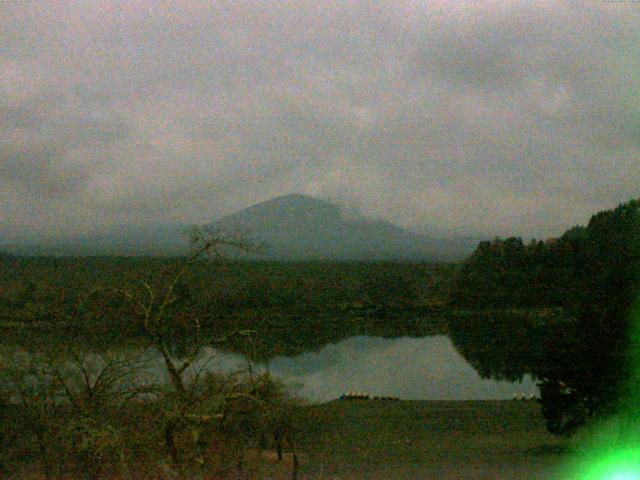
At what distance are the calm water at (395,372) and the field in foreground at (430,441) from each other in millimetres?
4413

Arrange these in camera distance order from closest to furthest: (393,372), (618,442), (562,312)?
(618,442), (393,372), (562,312)

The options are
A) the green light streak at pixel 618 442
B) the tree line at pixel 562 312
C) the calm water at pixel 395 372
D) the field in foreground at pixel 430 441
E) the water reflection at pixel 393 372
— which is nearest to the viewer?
the green light streak at pixel 618 442

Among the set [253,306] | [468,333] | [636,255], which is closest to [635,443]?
[636,255]

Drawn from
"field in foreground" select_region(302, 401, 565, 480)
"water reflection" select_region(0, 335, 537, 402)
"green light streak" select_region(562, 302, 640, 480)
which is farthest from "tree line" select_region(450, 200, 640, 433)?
"water reflection" select_region(0, 335, 537, 402)

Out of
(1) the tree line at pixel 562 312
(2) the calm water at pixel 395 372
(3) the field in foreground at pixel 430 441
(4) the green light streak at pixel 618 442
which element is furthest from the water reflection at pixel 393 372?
(4) the green light streak at pixel 618 442

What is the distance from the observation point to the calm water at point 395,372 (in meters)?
30.8

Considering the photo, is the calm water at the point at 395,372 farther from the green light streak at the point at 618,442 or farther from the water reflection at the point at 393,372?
the green light streak at the point at 618,442

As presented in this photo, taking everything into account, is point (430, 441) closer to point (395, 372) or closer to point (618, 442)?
point (618, 442)

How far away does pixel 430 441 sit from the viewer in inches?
707

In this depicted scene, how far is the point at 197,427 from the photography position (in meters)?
4.93

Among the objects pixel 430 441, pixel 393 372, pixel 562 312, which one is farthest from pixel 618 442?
pixel 562 312

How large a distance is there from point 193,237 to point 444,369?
36.1 meters

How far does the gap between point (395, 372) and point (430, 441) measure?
21.3m

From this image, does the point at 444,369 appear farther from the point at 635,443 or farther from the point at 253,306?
the point at 635,443
